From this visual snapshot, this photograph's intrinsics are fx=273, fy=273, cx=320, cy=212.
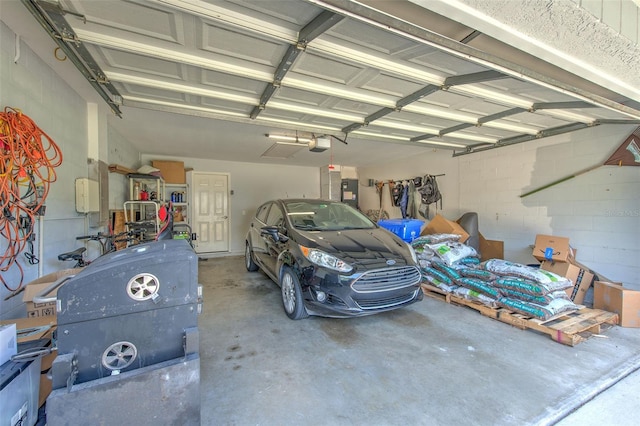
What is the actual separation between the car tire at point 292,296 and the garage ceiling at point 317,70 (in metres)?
1.86

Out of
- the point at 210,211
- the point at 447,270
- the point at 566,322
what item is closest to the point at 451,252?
the point at 447,270

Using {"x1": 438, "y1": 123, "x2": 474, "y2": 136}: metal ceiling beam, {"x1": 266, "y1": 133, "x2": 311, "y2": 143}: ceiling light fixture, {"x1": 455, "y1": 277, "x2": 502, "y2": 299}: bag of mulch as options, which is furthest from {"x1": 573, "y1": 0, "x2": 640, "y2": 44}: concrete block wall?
{"x1": 266, "y1": 133, "x2": 311, "y2": 143}: ceiling light fixture

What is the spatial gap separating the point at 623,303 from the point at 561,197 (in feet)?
5.54

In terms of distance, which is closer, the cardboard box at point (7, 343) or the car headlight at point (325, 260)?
the cardboard box at point (7, 343)

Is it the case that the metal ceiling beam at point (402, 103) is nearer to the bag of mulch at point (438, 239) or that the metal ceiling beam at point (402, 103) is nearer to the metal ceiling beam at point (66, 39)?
the bag of mulch at point (438, 239)

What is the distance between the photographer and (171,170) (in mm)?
6082

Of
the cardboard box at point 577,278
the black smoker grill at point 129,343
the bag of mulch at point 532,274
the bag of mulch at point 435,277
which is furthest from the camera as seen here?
the bag of mulch at point 435,277

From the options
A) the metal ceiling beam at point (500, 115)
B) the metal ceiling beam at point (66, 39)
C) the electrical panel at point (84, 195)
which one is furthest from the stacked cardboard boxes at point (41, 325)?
the metal ceiling beam at point (500, 115)

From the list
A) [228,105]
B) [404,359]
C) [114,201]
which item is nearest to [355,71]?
[228,105]

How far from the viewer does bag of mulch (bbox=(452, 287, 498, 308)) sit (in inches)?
121

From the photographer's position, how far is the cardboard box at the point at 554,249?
11.5 feet

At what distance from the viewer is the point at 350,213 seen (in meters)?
3.92

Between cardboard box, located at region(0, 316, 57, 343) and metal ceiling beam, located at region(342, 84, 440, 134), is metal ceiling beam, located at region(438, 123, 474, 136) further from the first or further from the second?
cardboard box, located at region(0, 316, 57, 343)

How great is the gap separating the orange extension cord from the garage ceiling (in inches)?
24.4
